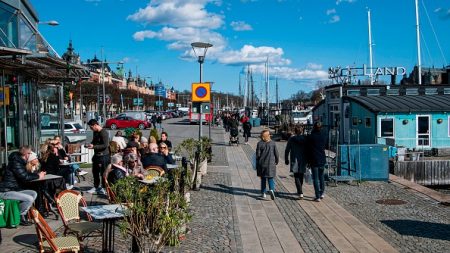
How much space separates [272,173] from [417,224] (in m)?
3.30

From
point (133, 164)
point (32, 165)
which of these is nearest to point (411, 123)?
point (133, 164)

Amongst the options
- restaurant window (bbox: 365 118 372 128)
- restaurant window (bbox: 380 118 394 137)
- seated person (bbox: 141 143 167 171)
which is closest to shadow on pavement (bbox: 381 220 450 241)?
seated person (bbox: 141 143 167 171)

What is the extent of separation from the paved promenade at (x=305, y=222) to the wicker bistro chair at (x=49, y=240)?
66cm

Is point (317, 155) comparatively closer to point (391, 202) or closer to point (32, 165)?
point (391, 202)

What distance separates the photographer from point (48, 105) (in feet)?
63.8

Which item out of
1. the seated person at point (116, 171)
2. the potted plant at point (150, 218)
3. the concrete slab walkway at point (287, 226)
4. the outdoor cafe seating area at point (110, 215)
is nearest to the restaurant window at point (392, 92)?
the concrete slab walkway at point (287, 226)

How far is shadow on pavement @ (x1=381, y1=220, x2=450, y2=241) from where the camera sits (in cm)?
851

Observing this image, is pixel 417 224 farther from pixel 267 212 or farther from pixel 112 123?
pixel 112 123

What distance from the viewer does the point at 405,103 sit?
27.0 metres

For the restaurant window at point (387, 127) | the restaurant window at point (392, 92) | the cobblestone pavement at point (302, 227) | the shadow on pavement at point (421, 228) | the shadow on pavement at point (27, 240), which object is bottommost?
the shadow on pavement at point (421, 228)

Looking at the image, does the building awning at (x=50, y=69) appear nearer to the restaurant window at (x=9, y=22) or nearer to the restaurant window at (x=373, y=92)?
the restaurant window at (x=9, y=22)

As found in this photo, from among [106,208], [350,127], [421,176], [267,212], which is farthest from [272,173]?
[350,127]

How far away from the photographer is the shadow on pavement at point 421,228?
27.9ft

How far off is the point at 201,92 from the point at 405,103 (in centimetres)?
1568
